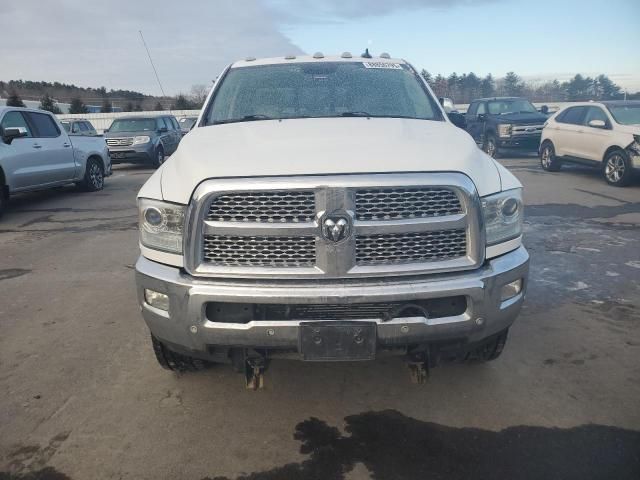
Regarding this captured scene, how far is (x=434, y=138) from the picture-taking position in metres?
3.04

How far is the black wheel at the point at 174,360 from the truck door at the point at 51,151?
778 cm

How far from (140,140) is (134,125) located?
127cm

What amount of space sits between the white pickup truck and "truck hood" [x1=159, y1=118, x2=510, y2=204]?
0.01m

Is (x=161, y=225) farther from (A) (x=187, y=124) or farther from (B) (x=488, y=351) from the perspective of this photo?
(A) (x=187, y=124)

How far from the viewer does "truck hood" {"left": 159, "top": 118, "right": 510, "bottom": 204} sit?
2.54 meters

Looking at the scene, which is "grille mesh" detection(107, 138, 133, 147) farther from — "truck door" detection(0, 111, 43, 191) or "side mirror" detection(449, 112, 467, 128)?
"side mirror" detection(449, 112, 467, 128)

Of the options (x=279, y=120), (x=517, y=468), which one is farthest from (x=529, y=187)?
(x=517, y=468)

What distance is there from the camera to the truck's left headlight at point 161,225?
2.62 m

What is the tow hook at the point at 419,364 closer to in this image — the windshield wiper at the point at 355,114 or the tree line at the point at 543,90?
the windshield wiper at the point at 355,114

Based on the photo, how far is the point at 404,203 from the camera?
2.54 m

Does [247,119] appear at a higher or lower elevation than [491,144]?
higher

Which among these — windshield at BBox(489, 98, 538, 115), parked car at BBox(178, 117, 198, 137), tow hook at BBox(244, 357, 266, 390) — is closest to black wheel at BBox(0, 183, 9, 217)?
parked car at BBox(178, 117, 198, 137)

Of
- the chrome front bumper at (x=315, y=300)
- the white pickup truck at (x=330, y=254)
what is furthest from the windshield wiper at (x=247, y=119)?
the chrome front bumper at (x=315, y=300)

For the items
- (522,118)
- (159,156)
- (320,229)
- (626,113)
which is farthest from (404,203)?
(159,156)
